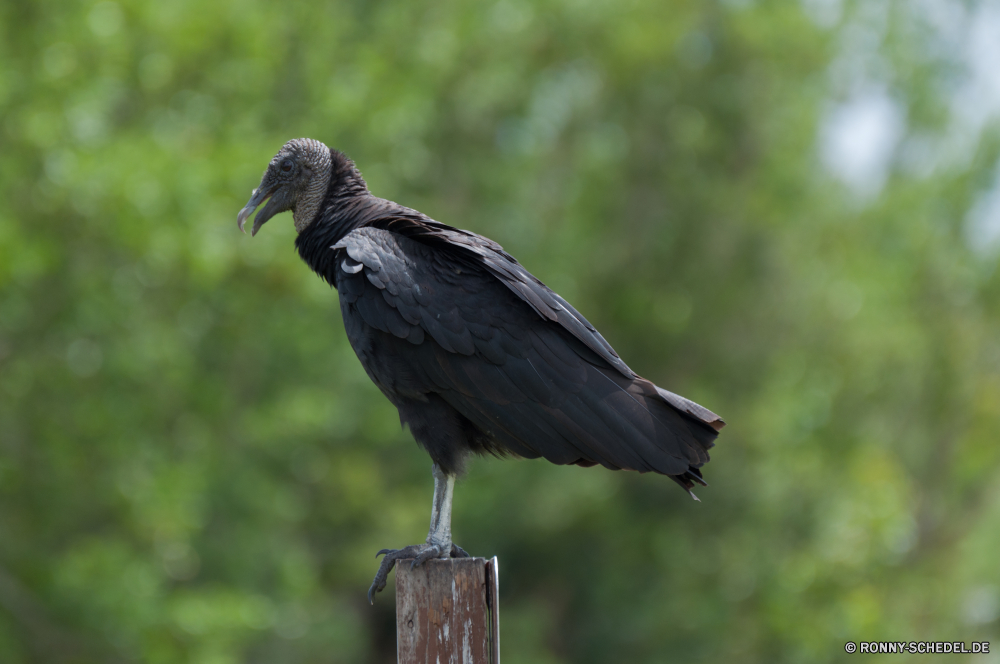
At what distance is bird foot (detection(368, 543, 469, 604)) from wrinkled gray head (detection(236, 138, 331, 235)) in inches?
47.8

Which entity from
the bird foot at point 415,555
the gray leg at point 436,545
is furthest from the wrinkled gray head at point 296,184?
the bird foot at point 415,555

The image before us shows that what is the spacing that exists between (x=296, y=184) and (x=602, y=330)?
8494mm

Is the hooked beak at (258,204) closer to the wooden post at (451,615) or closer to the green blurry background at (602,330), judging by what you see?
the wooden post at (451,615)

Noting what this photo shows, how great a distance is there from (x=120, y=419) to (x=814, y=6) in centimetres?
950

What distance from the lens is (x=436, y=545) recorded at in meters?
2.84

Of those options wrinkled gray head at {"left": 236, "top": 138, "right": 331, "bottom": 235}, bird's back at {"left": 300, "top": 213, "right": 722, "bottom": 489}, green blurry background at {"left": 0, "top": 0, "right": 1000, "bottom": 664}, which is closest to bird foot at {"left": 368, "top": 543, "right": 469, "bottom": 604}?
bird's back at {"left": 300, "top": 213, "right": 722, "bottom": 489}

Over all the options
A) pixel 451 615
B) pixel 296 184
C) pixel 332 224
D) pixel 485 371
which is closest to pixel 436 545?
pixel 451 615

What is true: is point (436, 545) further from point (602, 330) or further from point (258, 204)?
point (602, 330)

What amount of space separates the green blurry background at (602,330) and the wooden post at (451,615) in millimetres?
4868

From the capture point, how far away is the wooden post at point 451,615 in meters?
2.64

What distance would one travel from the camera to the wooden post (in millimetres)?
2639

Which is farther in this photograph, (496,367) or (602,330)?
(602,330)

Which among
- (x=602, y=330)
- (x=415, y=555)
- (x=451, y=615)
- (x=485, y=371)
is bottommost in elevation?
(x=451, y=615)

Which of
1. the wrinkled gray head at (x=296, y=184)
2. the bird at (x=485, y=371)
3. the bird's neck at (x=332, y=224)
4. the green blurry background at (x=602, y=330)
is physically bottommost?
the bird at (x=485, y=371)
